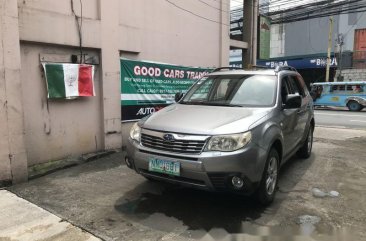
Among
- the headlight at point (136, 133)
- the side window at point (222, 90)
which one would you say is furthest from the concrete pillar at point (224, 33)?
the headlight at point (136, 133)

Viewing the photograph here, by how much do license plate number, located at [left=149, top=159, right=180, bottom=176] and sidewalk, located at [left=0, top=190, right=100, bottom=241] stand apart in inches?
40.8

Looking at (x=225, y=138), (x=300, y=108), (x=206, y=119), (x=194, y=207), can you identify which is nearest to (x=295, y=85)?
(x=300, y=108)

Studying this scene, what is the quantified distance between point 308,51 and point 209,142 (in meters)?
30.7

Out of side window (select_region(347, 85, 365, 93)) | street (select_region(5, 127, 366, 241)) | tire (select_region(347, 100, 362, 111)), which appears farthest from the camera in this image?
tire (select_region(347, 100, 362, 111))

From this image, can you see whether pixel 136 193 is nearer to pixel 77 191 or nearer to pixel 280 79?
pixel 77 191

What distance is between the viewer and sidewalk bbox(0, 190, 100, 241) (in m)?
3.70

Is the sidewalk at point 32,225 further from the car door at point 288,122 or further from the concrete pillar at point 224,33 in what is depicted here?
the concrete pillar at point 224,33

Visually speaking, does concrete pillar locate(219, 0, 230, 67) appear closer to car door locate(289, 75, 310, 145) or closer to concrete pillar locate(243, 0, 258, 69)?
concrete pillar locate(243, 0, 258, 69)

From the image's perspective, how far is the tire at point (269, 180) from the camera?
14.0 feet

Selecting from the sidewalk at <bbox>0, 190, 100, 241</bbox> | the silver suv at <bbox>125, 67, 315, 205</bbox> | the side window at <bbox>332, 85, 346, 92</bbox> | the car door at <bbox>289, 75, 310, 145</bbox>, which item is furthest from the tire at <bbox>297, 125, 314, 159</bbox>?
the side window at <bbox>332, 85, 346, 92</bbox>

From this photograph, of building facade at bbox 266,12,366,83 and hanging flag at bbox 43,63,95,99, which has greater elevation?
building facade at bbox 266,12,366,83

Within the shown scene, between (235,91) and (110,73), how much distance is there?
3.04 metres

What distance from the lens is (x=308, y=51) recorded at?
31.9 metres

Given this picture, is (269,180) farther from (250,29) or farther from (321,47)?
(321,47)
